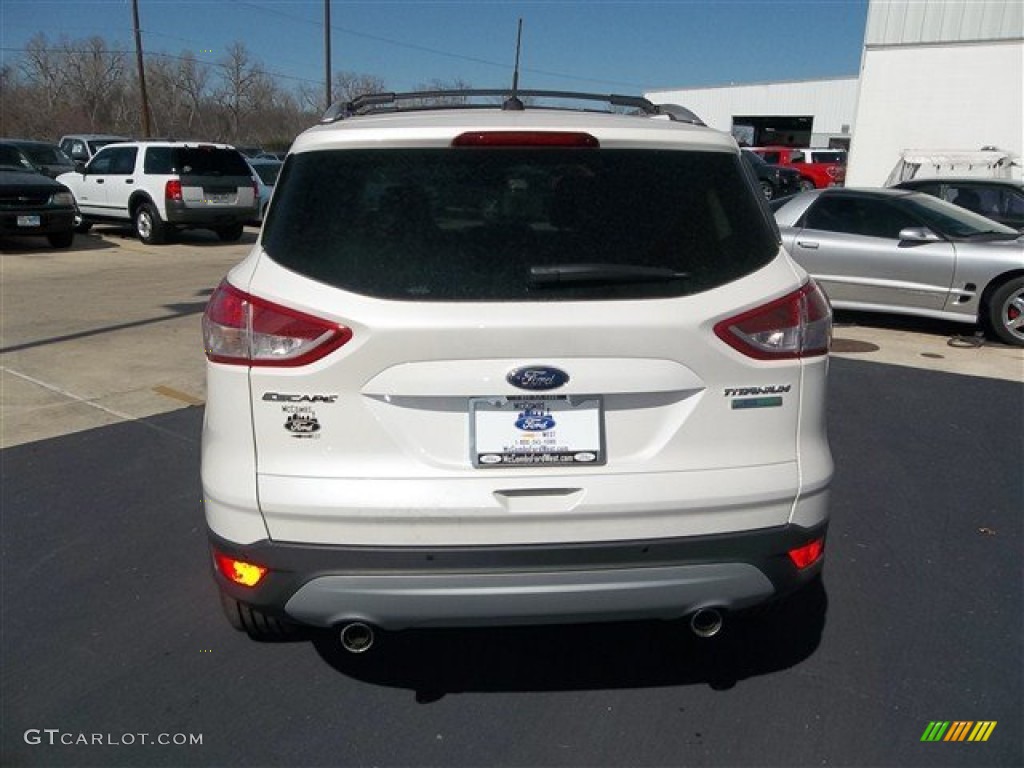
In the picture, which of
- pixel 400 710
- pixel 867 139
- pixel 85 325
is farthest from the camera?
pixel 867 139

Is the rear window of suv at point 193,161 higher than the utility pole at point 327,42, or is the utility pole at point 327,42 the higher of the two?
the utility pole at point 327,42

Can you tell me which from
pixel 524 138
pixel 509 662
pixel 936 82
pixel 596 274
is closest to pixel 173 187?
pixel 509 662

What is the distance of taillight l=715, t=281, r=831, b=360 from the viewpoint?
7.60 feet

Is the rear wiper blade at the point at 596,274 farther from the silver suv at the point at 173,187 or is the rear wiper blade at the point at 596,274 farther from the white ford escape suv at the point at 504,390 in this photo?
the silver suv at the point at 173,187

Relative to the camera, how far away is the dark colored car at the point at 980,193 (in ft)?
35.2

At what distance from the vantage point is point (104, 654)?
2.97m

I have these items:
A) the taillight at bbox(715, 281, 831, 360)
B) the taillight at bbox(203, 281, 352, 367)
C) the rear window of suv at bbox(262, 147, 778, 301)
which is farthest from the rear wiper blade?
the taillight at bbox(203, 281, 352, 367)

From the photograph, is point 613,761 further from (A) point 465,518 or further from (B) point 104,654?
(B) point 104,654

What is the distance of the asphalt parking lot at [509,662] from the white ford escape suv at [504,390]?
0.47m

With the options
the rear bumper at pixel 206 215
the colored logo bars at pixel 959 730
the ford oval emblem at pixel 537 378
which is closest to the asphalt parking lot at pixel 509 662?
the colored logo bars at pixel 959 730

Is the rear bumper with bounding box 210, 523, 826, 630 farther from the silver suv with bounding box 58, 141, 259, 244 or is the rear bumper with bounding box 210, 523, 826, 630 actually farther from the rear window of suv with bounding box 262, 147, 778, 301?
the silver suv with bounding box 58, 141, 259, 244

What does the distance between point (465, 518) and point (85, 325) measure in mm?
7263

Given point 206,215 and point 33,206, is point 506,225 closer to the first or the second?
point 33,206

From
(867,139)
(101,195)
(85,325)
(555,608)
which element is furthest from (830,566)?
(867,139)
